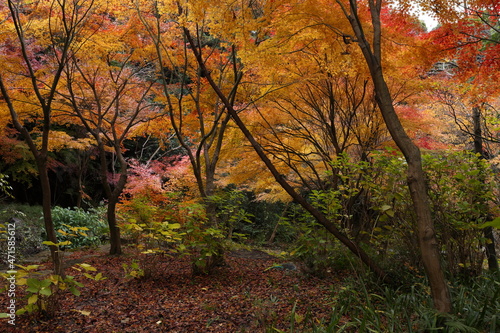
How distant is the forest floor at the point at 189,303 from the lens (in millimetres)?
3043

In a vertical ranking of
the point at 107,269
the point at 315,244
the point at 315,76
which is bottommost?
the point at 107,269

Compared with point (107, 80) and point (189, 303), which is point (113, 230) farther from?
point (189, 303)

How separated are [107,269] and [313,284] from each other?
3249 millimetres

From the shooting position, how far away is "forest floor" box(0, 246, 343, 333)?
304 centimetres

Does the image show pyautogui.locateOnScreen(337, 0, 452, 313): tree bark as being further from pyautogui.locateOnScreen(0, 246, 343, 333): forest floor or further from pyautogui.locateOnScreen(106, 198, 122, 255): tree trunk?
pyautogui.locateOnScreen(106, 198, 122, 255): tree trunk

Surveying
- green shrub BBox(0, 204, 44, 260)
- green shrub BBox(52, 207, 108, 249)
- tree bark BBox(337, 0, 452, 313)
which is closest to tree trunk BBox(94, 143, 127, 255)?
green shrub BBox(0, 204, 44, 260)

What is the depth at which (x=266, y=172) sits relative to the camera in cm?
781

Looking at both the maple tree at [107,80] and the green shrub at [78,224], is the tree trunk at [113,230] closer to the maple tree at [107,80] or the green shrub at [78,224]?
the maple tree at [107,80]

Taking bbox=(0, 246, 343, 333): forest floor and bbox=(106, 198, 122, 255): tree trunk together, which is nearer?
bbox=(0, 246, 343, 333): forest floor

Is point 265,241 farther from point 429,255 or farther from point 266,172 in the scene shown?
point 429,255

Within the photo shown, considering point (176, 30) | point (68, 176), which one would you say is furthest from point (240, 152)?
point (68, 176)

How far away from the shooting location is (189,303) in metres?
3.86

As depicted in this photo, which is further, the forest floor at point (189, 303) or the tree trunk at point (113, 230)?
the tree trunk at point (113, 230)

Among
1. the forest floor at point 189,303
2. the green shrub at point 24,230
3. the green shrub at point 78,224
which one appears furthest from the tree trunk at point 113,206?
the green shrub at point 78,224
